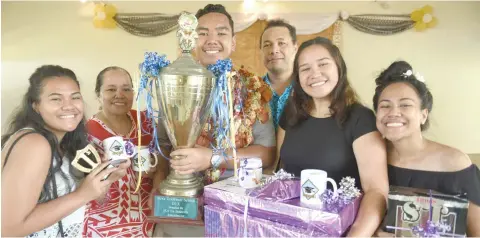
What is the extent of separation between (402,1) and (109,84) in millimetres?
3973

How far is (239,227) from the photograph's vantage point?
876 mm

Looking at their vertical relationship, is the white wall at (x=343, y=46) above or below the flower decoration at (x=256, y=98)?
above

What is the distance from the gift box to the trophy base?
526 mm

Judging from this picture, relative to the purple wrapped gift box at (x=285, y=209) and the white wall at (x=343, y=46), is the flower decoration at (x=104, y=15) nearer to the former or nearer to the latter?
the white wall at (x=343, y=46)

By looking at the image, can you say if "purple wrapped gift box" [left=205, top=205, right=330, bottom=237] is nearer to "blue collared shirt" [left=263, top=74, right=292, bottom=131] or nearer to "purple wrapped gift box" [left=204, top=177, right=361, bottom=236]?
"purple wrapped gift box" [left=204, top=177, right=361, bottom=236]

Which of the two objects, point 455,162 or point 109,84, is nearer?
point 455,162

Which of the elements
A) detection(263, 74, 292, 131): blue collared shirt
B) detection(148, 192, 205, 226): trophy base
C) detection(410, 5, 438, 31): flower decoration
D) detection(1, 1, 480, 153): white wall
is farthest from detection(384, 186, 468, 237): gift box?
detection(410, 5, 438, 31): flower decoration

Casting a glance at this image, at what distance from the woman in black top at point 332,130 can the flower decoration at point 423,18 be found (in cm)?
361

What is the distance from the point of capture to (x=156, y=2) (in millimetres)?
3920

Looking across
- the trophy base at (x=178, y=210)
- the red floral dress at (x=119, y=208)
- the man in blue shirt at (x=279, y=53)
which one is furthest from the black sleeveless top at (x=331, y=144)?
the man in blue shirt at (x=279, y=53)

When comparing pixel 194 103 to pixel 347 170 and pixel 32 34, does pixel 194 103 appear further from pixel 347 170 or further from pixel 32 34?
pixel 32 34

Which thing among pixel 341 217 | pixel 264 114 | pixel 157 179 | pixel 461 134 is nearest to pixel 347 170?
pixel 341 217

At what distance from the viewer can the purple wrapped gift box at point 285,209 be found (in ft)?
2.52

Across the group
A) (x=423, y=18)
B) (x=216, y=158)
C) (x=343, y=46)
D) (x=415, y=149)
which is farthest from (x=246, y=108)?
(x=423, y=18)
